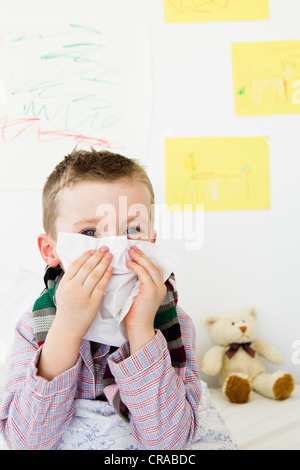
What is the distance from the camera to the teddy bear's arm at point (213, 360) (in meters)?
1.35

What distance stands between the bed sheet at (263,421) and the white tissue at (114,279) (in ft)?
1.52

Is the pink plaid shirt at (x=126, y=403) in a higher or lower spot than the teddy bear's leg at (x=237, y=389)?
higher

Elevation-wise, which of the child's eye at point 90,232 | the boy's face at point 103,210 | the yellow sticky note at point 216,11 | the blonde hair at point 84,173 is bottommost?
the child's eye at point 90,232

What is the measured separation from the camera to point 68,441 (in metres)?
0.75

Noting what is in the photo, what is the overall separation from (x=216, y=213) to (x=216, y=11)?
64cm

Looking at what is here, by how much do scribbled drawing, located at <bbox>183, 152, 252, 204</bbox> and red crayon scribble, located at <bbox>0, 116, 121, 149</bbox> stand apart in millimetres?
272

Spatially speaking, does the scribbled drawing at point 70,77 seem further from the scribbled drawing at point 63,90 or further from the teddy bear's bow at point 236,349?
the teddy bear's bow at point 236,349

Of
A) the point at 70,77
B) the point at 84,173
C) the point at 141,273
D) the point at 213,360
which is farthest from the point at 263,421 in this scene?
the point at 70,77

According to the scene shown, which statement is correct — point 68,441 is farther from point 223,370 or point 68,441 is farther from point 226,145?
point 226,145

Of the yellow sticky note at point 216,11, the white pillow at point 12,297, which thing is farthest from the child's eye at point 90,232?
the yellow sticky note at point 216,11

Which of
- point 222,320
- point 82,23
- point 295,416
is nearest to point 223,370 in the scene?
point 222,320

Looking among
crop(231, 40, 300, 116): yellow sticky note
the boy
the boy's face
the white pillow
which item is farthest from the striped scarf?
crop(231, 40, 300, 116): yellow sticky note

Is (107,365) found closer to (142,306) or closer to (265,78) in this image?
(142,306)

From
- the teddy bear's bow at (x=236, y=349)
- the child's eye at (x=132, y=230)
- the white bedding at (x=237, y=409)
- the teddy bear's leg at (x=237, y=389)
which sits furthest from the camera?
the teddy bear's bow at (x=236, y=349)
